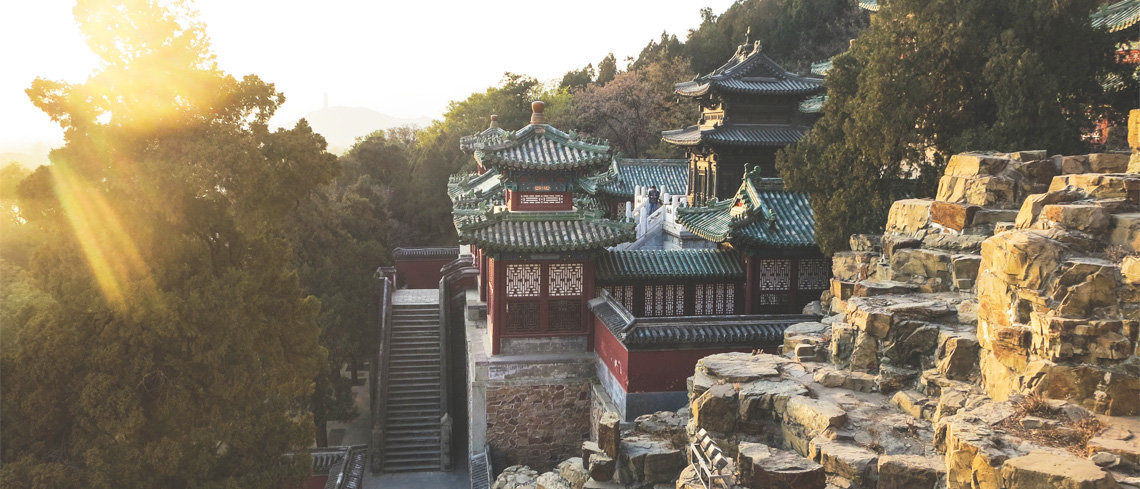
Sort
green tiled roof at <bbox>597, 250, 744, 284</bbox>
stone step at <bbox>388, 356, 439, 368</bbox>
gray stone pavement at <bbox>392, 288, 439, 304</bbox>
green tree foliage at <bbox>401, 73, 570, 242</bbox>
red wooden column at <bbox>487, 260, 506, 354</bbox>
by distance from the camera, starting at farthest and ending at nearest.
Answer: green tree foliage at <bbox>401, 73, 570, 242</bbox> < gray stone pavement at <bbox>392, 288, 439, 304</bbox> < stone step at <bbox>388, 356, 439, 368</bbox> < green tiled roof at <bbox>597, 250, 744, 284</bbox> < red wooden column at <bbox>487, 260, 506, 354</bbox>

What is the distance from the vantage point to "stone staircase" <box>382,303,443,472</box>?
54.1 feet

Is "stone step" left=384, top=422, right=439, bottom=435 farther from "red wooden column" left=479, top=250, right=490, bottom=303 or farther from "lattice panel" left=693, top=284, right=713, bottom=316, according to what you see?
"lattice panel" left=693, top=284, right=713, bottom=316

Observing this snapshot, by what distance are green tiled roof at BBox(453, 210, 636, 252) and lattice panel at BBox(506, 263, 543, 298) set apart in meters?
0.65

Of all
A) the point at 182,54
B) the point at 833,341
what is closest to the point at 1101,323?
the point at 833,341

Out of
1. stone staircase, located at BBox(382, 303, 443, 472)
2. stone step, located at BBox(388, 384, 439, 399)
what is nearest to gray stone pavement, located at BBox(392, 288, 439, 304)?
stone staircase, located at BBox(382, 303, 443, 472)

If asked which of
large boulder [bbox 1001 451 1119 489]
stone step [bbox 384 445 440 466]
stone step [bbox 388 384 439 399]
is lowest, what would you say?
stone step [bbox 384 445 440 466]

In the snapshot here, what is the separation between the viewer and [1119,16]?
14109 mm

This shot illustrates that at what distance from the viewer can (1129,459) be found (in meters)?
4.99

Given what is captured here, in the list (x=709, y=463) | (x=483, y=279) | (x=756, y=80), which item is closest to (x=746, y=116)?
(x=756, y=80)

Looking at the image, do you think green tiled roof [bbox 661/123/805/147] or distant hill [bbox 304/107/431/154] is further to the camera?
distant hill [bbox 304/107/431/154]

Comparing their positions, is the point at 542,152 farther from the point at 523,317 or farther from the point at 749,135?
the point at 749,135

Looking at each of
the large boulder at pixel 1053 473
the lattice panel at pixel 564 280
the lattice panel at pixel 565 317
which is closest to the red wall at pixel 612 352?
the lattice panel at pixel 565 317

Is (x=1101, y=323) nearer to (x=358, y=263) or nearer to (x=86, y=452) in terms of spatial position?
(x=86, y=452)

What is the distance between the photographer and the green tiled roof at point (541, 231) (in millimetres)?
13656
